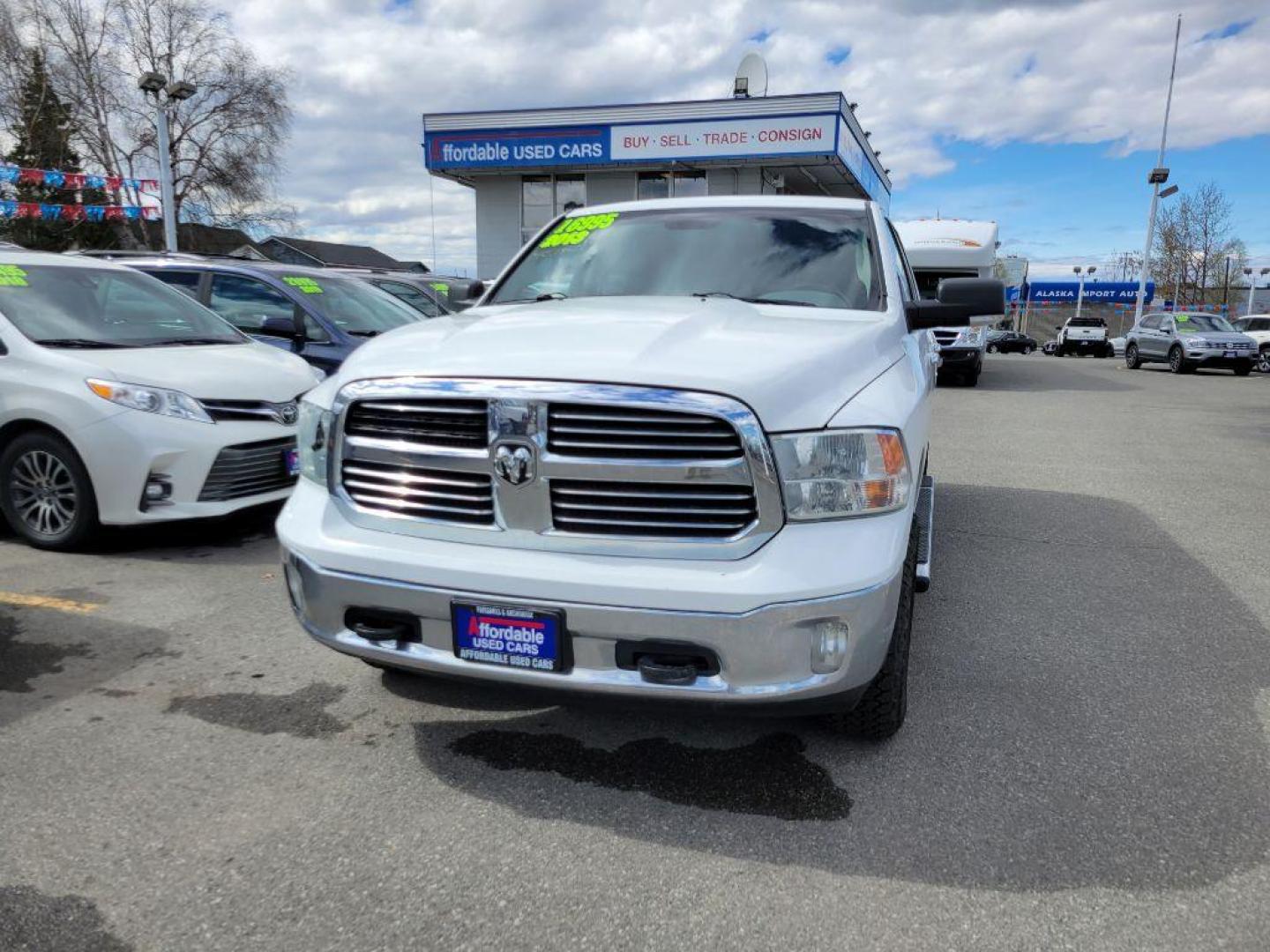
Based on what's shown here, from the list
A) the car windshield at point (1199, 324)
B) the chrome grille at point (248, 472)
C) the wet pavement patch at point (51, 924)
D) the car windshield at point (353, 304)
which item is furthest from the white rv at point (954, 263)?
the wet pavement patch at point (51, 924)

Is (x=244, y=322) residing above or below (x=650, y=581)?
above

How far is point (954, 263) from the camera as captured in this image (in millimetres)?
17328

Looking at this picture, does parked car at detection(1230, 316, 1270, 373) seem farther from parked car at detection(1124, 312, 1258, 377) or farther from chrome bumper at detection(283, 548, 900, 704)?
chrome bumper at detection(283, 548, 900, 704)

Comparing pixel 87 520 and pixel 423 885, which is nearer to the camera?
pixel 423 885

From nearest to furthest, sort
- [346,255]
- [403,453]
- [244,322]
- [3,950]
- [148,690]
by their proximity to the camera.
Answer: [3,950] → [403,453] → [148,690] → [244,322] → [346,255]

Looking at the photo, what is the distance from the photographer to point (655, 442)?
7.83 ft

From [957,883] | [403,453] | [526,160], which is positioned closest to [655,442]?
Result: [403,453]

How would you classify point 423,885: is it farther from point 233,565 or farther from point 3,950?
point 233,565

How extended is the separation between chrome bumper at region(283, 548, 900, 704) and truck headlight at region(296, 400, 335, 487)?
453 millimetres

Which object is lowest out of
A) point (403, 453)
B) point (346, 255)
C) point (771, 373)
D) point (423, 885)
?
point (423, 885)

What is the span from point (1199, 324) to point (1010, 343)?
22.2 metres

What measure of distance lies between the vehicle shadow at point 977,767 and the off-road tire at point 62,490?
2.94 m

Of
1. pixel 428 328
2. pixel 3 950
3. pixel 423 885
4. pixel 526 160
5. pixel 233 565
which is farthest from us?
pixel 526 160

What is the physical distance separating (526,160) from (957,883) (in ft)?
77.2
